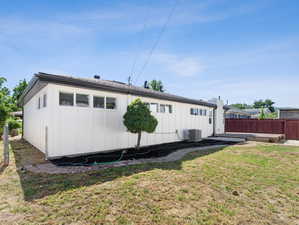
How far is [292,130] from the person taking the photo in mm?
13734

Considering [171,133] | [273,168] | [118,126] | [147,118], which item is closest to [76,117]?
[118,126]

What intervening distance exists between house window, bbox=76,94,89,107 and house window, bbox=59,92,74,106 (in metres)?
0.22

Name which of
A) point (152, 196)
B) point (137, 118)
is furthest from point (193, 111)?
point (152, 196)

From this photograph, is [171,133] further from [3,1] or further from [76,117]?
[3,1]

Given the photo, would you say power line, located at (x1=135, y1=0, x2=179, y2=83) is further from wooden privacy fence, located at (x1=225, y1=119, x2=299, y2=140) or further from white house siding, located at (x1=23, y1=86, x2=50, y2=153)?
wooden privacy fence, located at (x1=225, y1=119, x2=299, y2=140)

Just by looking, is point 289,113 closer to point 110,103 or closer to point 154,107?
point 154,107

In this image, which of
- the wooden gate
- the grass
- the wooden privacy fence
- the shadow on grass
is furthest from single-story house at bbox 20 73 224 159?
the wooden gate

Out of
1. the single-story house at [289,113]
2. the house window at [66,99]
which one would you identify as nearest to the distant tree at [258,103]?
the single-story house at [289,113]

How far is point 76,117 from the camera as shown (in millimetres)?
6086

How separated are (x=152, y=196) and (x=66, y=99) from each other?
476 cm

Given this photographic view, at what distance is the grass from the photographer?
249cm

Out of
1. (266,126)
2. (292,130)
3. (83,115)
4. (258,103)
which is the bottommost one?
(292,130)

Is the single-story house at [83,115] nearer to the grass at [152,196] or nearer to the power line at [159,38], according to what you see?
the grass at [152,196]

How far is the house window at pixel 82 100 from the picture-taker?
6202 mm
